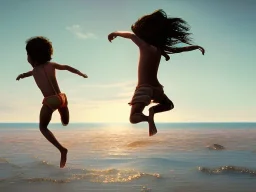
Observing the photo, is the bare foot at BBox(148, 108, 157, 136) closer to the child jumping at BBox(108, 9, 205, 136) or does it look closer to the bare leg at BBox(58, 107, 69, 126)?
the child jumping at BBox(108, 9, 205, 136)

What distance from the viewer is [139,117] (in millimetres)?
7027

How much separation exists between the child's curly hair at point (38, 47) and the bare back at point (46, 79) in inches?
14.0

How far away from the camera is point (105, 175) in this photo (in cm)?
1981

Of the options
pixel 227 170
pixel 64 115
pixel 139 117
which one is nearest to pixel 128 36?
pixel 139 117

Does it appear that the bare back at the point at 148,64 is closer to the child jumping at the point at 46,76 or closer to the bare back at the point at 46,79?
the child jumping at the point at 46,76

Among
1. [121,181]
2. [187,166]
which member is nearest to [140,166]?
[187,166]

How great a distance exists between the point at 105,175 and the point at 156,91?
44.2 feet

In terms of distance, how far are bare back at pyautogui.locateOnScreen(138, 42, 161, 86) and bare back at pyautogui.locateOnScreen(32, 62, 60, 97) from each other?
1783 millimetres

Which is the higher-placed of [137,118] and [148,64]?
[148,64]

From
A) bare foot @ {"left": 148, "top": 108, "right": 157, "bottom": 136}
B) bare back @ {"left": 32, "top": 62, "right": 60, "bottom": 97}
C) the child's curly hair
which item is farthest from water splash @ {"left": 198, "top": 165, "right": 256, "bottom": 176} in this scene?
the child's curly hair

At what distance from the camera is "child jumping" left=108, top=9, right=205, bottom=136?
7043mm

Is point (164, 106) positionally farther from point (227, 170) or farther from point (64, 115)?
point (227, 170)

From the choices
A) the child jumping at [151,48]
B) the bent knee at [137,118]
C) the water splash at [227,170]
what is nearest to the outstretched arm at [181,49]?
the child jumping at [151,48]

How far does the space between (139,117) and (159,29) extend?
182cm
